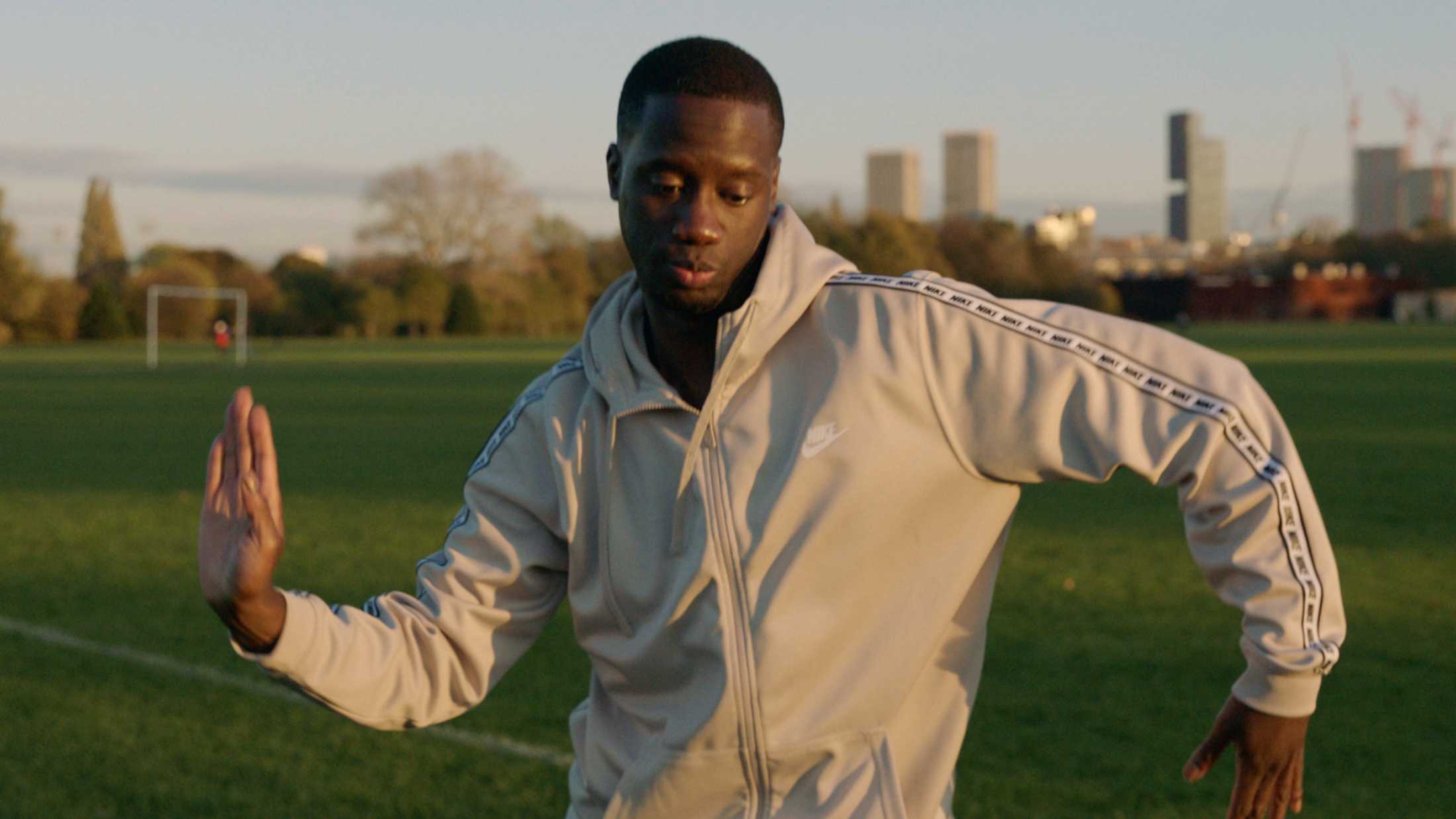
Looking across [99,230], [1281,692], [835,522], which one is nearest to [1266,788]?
[1281,692]

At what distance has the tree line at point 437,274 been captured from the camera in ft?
246

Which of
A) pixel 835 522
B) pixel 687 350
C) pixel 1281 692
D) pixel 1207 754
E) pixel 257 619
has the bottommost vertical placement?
pixel 1207 754

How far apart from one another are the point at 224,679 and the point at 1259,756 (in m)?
5.55

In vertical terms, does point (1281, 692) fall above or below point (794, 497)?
below

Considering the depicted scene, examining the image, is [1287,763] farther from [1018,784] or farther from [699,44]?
[1018,784]

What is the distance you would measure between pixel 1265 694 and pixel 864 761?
2.06 feet

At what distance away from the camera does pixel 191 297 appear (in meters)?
76.6

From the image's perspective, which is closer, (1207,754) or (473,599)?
(1207,754)

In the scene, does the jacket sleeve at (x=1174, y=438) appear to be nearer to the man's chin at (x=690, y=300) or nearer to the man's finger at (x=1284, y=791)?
the man's finger at (x=1284, y=791)

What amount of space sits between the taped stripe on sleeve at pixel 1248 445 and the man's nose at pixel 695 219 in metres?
0.52

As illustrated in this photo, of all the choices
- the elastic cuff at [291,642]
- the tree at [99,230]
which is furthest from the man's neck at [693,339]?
the tree at [99,230]

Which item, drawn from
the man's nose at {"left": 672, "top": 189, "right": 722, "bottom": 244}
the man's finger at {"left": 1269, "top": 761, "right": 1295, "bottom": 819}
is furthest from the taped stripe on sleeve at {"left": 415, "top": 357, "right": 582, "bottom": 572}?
the man's finger at {"left": 1269, "top": 761, "right": 1295, "bottom": 819}

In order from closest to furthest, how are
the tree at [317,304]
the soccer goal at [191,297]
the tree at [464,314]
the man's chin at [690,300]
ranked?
1. the man's chin at [690,300]
2. the soccer goal at [191,297]
3. the tree at [317,304]
4. the tree at [464,314]

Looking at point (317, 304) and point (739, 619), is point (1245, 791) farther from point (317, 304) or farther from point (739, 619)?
point (317, 304)
